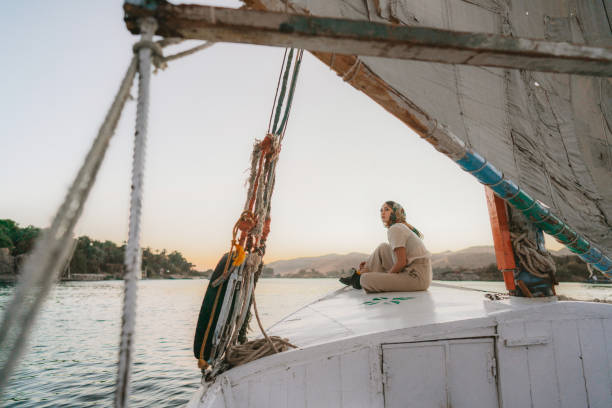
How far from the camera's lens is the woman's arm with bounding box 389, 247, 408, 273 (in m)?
3.73

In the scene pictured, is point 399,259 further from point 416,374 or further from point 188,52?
point 188,52

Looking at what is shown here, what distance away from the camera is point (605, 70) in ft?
3.52

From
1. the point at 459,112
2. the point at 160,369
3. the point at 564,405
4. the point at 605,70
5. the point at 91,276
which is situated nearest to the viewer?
the point at 605,70

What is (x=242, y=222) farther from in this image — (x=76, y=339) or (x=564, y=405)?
(x=76, y=339)

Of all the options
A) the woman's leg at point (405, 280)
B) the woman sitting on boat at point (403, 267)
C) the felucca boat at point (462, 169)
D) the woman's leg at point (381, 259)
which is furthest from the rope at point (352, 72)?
the woman's leg at point (381, 259)

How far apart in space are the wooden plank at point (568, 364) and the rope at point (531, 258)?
0.63 meters

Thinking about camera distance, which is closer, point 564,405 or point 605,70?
point 605,70

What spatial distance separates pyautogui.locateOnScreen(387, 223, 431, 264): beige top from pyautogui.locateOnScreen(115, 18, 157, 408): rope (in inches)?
130

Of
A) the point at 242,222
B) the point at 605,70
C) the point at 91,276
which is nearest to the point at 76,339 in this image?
the point at 242,222

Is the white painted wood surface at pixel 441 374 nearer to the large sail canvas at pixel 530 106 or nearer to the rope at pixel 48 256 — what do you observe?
the large sail canvas at pixel 530 106

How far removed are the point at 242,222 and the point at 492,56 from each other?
162cm

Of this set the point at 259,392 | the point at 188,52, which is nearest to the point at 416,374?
the point at 259,392

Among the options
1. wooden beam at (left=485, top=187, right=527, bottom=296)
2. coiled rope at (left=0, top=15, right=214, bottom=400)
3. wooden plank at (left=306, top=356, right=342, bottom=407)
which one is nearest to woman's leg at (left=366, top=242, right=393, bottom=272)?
wooden beam at (left=485, top=187, right=527, bottom=296)

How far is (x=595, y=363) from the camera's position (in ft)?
6.62
